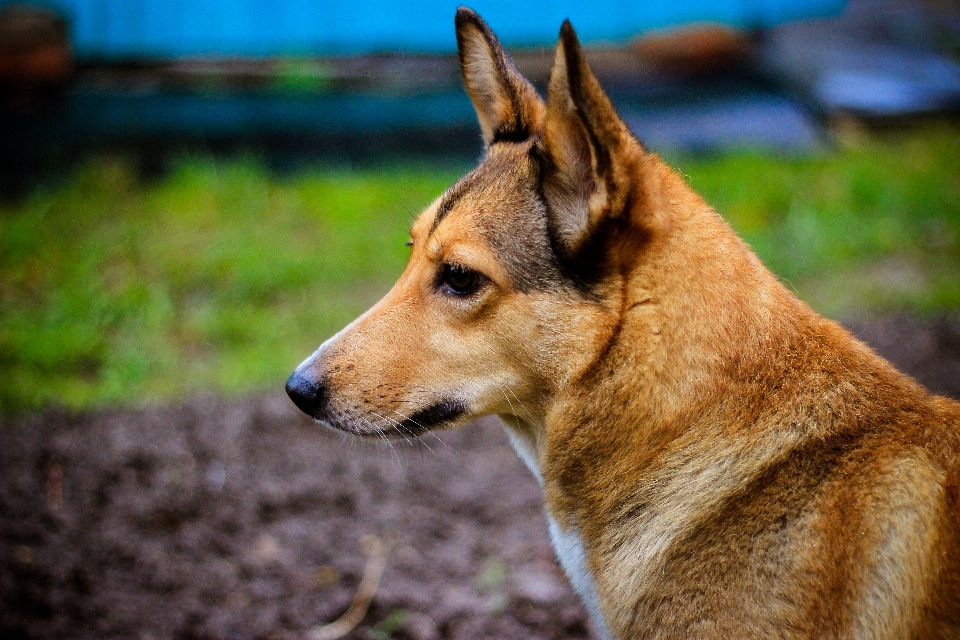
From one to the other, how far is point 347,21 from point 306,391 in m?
7.37

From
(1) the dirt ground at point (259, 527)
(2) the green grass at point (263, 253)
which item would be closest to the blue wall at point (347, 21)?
(2) the green grass at point (263, 253)

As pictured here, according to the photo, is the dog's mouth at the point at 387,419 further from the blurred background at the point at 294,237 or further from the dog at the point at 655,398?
the blurred background at the point at 294,237

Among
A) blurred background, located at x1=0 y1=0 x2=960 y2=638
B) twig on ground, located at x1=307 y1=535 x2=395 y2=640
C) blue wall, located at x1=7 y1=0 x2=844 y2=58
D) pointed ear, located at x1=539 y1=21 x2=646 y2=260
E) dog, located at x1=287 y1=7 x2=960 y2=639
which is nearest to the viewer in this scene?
dog, located at x1=287 y1=7 x2=960 y2=639

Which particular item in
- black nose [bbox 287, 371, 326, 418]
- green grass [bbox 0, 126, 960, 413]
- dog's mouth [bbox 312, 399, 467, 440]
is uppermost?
black nose [bbox 287, 371, 326, 418]

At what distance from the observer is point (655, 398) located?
254cm

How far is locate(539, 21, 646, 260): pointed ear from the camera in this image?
2.33 metres

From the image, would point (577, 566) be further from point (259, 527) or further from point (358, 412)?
point (259, 527)

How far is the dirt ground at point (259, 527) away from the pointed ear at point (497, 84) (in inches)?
91.2

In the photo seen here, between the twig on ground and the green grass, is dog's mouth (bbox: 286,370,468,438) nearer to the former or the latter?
the twig on ground

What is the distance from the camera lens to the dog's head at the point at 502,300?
2.62 m

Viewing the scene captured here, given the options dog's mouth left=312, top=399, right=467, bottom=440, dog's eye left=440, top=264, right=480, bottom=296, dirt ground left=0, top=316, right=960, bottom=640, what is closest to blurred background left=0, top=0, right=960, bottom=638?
dirt ground left=0, top=316, right=960, bottom=640

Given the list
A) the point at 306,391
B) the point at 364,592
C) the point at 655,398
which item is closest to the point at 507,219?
the point at 655,398

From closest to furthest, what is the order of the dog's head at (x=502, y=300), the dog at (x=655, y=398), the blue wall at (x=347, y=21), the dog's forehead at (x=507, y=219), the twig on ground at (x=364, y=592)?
the dog at (x=655, y=398) → the dog's head at (x=502, y=300) → the dog's forehead at (x=507, y=219) → the twig on ground at (x=364, y=592) → the blue wall at (x=347, y=21)

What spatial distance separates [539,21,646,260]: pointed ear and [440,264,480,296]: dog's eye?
1.06ft
